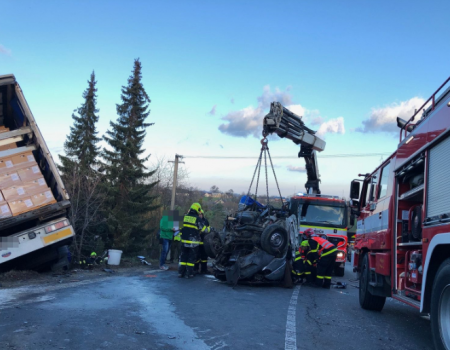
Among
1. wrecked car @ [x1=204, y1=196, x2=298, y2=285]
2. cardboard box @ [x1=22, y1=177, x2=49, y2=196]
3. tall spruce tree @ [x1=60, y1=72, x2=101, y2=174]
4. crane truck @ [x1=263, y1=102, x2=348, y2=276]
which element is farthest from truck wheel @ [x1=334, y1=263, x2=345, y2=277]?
tall spruce tree @ [x1=60, y1=72, x2=101, y2=174]

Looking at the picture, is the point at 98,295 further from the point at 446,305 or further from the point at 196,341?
the point at 446,305

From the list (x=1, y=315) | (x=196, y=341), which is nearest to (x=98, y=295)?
(x=1, y=315)

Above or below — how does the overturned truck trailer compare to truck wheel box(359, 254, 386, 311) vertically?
above

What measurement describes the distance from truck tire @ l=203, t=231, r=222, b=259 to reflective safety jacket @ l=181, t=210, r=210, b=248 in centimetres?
21

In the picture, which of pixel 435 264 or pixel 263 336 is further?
pixel 263 336

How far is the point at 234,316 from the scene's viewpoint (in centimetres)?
599

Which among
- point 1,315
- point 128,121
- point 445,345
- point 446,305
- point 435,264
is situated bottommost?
point 1,315

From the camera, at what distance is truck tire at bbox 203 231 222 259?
10191 millimetres

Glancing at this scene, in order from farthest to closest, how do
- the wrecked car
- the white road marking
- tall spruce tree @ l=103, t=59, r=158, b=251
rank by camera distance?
tall spruce tree @ l=103, t=59, r=158, b=251 < the wrecked car < the white road marking

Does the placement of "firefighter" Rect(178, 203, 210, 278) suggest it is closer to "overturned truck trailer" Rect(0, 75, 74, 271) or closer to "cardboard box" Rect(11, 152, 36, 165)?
"overturned truck trailer" Rect(0, 75, 74, 271)

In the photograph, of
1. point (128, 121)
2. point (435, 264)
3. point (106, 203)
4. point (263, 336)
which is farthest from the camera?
point (128, 121)

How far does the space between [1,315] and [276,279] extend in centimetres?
563

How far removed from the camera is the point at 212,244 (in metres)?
10.3

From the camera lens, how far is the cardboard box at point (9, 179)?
787 cm
